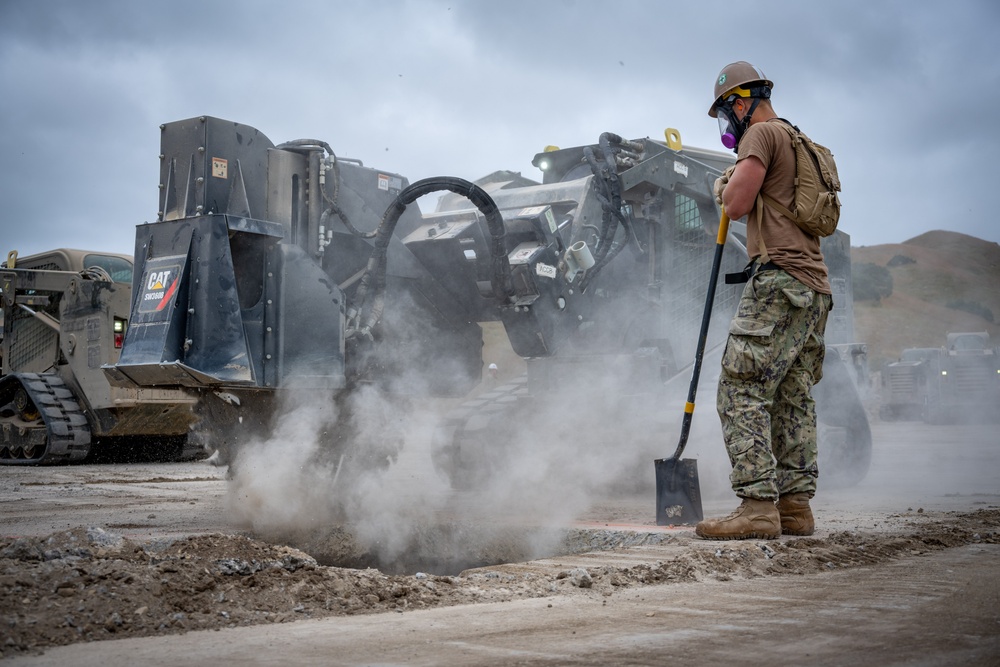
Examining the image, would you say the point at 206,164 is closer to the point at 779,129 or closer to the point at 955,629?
the point at 779,129

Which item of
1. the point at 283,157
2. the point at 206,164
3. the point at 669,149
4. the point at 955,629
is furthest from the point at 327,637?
the point at 669,149

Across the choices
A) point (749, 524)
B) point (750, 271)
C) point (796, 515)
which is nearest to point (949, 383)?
point (796, 515)

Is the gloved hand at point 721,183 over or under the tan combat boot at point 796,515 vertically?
over

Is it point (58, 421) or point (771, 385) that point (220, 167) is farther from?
point (58, 421)

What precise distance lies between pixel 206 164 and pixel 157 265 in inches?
24.3

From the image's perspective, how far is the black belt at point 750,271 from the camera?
444 cm

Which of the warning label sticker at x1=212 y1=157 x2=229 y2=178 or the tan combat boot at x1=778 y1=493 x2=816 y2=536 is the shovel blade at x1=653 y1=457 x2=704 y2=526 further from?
the warning label sticker at x1=212 y1=157 x2=229 y2=178

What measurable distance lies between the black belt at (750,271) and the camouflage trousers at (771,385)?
25 millimetres

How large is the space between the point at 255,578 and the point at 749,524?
219 centimetres

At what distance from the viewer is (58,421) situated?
11.3 m

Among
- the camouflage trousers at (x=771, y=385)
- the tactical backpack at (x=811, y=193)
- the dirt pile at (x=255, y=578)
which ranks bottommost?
the dirt pile at (x=255, y=578)

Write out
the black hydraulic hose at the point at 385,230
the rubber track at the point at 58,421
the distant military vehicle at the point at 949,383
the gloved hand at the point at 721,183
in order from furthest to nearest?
1. the distant military vehicle at the point at 949,383
2. the rubber track at the point at 58,421
3. the black hydraulic hose at the point at 385,230
4. the gloved hand at the point at 721,183

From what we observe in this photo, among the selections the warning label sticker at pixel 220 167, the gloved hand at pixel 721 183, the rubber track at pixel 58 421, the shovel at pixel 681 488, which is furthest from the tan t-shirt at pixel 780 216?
the rubber track at pixel 58 421

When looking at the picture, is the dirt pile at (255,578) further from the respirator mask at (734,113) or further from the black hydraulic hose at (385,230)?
the black hydraulic hose at (385,230)
